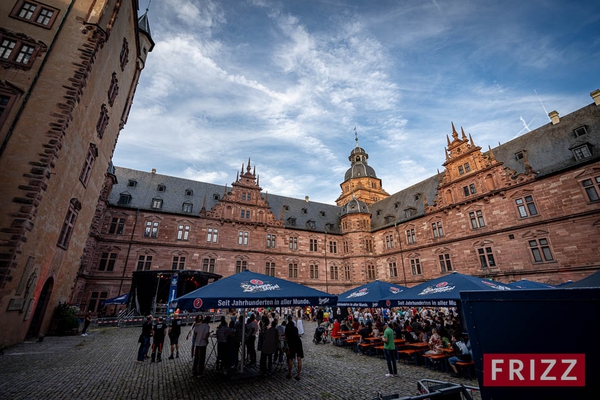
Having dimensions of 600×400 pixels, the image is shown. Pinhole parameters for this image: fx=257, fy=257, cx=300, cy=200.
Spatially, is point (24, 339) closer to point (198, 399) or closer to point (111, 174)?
point (198, 399)

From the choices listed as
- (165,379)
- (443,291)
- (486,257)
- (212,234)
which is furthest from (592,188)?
(212,234)

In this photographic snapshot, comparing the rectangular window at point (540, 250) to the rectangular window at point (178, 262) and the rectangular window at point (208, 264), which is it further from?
the rectangular window at point (178, 262)

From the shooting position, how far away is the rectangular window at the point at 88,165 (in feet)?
54.6

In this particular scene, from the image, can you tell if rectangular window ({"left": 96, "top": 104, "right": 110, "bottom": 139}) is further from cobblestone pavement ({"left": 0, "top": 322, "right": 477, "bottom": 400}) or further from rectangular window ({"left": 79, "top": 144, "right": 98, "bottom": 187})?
cobblestone pavement ({"left": 0, "top": 322, "right": 477, "bottom": 400})

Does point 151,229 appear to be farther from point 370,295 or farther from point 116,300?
point 370,295

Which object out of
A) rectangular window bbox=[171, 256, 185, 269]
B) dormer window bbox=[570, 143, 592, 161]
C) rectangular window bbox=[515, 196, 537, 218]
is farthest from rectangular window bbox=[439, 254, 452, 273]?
rectangular window bbox=[171, 256, 185, 269]

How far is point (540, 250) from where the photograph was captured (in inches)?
Answer: 858

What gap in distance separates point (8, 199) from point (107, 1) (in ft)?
42.9

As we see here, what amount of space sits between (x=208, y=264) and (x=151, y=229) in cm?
755

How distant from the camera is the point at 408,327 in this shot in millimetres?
13758

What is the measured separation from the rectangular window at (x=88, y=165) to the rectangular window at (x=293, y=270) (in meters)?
24.5

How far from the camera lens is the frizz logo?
2221mm

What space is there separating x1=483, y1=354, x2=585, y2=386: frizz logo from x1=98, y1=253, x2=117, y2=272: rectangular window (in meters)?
32.5

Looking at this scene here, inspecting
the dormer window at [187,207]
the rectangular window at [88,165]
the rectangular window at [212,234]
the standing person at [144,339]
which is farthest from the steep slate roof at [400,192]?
the standing person at [144,339]
